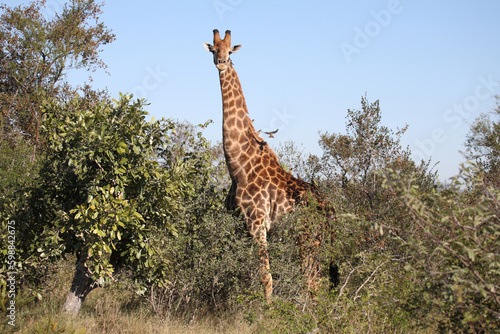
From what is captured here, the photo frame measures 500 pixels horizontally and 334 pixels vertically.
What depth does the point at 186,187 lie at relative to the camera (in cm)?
752

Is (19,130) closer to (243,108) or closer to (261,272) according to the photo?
(243,108)

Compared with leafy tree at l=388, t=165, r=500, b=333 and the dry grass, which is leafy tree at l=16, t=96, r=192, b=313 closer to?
the dry grass

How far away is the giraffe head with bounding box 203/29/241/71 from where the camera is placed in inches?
376

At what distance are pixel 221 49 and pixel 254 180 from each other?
2.77 meters

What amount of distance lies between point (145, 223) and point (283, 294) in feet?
9.14

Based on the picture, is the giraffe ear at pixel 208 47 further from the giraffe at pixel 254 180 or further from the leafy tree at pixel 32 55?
the leafy tree at pixel 32 55

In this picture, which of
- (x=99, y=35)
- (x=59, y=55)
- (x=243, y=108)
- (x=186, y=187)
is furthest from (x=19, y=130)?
(x=186, y=187)

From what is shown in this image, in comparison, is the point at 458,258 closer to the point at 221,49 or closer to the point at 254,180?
the point at 254,180

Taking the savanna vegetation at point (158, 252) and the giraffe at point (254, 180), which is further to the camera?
the giraffe at point (254, 180)

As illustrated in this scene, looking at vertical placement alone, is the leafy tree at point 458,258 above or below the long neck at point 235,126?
below

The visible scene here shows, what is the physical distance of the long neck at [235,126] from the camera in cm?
943

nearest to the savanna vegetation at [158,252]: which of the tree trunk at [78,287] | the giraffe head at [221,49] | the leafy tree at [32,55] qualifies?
the tree trunk at [78,287]

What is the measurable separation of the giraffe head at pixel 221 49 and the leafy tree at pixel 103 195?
8.79ft

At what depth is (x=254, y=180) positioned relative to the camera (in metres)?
9.31
